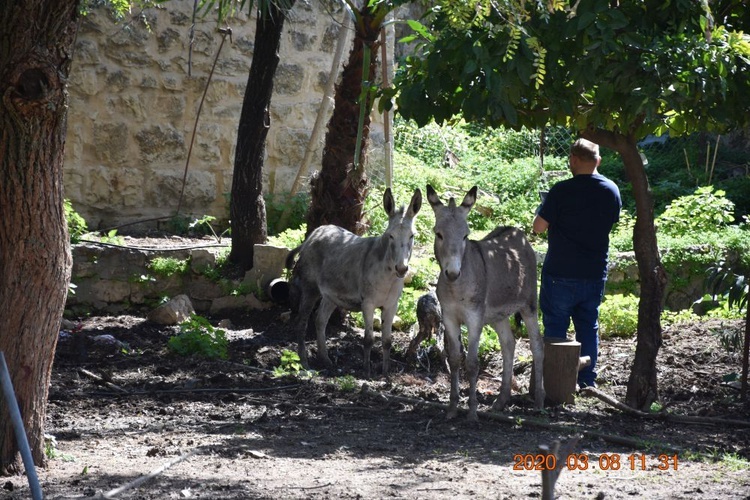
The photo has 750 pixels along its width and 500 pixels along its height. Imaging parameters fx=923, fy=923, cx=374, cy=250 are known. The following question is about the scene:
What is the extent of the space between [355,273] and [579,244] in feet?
7.49

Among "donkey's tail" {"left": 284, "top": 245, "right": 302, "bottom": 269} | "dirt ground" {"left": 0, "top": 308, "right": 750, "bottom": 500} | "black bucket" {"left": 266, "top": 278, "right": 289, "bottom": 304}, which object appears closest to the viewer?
"dirt ground" {"left": 0, "top": 308, "right": 750, "bottom": 500}

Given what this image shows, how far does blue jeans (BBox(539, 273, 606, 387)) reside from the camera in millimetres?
7945

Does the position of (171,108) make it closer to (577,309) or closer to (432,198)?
(432,198)

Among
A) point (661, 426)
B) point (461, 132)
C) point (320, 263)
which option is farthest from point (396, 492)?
point (461, 132)

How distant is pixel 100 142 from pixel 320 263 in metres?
4.47

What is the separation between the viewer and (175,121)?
12.5 meters

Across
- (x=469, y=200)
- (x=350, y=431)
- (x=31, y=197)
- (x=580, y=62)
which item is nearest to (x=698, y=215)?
(x=469, y=200)

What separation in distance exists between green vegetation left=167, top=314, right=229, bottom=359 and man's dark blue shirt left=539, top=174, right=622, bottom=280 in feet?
10.7

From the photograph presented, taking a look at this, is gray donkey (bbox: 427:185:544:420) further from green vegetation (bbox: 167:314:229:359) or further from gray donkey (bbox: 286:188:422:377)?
green vegetation (bbox: 167:314:229:359)

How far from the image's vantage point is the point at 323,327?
9281 millimetres

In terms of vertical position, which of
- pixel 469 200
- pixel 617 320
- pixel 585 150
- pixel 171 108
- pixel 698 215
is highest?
pixel 171 108

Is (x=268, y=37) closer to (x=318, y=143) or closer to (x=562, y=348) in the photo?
(x=318, y=143)

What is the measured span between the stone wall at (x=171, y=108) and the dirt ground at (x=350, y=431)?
316 centimetres

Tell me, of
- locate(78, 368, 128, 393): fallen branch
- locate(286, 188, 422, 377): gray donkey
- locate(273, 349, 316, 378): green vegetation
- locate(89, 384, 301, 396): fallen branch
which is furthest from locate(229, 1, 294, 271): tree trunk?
locate(89, 384, 301, 396): fallen branch
